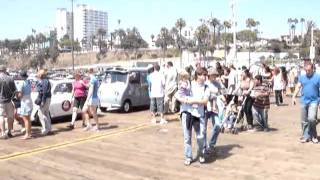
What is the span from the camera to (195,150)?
11.0 metres

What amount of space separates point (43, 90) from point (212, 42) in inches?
4486

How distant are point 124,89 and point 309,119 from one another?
9.11 m

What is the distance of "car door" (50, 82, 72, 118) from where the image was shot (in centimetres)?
1669

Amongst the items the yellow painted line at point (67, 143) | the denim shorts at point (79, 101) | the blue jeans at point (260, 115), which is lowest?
the yellow painted line at point (67, 143)

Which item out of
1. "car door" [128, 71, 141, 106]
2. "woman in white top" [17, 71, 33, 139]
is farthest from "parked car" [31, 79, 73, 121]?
"woman in white top" [17, 71, 33, 139]

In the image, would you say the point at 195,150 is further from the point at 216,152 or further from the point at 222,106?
the point at 222,106

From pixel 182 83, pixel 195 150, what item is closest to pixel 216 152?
pixel 195 150

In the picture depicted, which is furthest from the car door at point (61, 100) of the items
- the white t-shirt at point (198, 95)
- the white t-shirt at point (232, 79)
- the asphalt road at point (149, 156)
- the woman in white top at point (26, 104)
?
the white t-shirt at point (198, 95)

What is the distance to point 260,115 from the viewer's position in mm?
13320

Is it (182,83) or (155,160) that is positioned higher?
(182,83)

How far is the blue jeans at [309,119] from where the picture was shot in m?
11.2

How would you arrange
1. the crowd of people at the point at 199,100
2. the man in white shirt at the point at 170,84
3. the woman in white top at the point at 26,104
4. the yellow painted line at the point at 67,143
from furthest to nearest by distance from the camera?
the man in white shirt at the point at 170,84
the woman in white top at the point at 26,104
the yellow painted line at the point at 67,143
the crowd of people at the point at 199,100

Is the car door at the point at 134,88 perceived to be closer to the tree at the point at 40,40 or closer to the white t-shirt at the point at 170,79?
the white t-shirt at the point at 170,79

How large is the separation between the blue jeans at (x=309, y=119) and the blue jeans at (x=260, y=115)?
1799mm
